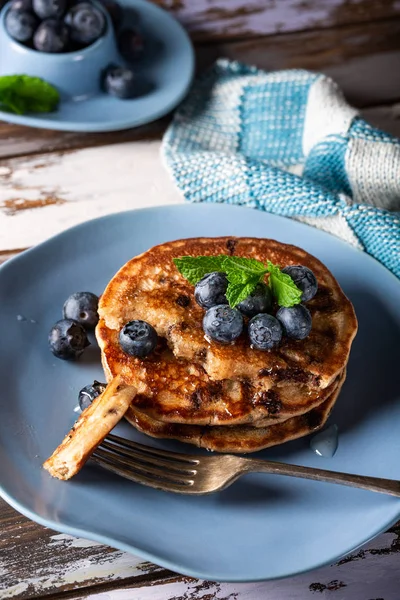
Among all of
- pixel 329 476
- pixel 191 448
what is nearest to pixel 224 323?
pixel 191 448

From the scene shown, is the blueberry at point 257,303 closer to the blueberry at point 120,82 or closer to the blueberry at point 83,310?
the blueberry at point 83,310

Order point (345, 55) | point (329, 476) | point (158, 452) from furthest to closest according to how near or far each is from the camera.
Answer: point (345, 55) < point (158, 452) < point (329, 476)

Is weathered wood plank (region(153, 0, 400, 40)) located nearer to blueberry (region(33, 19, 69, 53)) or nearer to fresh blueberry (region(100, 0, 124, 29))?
fresh blueberry (region(100, 0, 124, 29))

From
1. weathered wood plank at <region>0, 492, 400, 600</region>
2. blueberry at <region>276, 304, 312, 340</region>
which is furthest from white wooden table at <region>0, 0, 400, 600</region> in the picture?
blueberry at <region>276, 304, 312, 340</region>

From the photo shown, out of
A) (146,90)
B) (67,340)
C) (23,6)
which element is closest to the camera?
(67,340)

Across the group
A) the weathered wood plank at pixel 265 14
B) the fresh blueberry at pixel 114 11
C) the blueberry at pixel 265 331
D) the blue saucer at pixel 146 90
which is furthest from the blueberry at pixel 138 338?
the weathered wood plank at pixel 265 14

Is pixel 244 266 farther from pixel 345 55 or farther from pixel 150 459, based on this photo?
pixel 345 55

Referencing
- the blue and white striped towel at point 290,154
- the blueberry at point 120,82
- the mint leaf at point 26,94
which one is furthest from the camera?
the blueberry at point 120,82

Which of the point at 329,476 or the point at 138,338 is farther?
the point at 138,338
